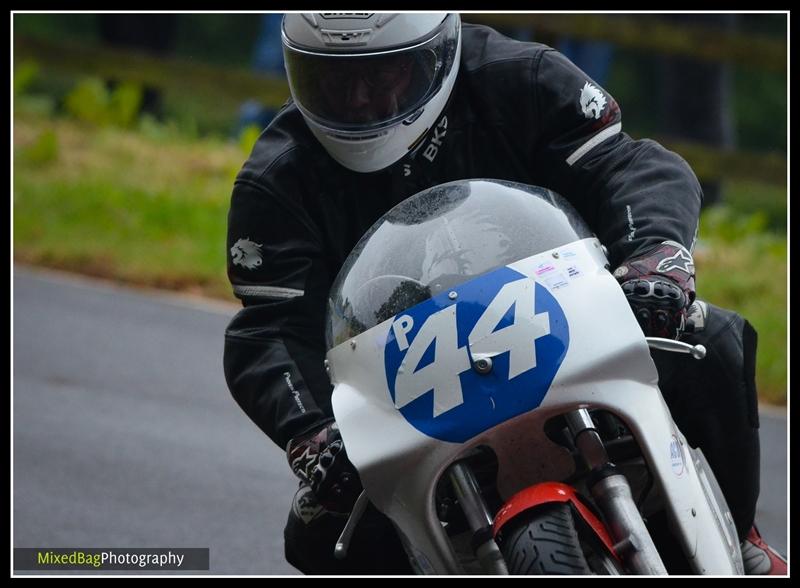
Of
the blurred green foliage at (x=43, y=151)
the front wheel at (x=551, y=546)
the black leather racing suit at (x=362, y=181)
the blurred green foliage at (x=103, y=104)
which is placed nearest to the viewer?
the front wheel at (x=551, y=546)

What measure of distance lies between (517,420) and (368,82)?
1057mm

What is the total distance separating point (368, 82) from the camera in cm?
325

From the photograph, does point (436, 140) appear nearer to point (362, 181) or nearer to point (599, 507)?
point (362, 181)

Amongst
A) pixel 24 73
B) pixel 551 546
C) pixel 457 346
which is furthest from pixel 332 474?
pixel 24 73

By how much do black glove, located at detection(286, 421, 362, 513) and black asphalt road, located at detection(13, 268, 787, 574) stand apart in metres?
1.74

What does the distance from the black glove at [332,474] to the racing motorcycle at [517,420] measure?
0.05 meters

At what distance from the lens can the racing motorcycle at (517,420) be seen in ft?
8.24

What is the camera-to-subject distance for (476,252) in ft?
8.86

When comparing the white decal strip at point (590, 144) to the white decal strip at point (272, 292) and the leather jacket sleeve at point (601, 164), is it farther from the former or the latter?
the white decal strip at point (272, 292)

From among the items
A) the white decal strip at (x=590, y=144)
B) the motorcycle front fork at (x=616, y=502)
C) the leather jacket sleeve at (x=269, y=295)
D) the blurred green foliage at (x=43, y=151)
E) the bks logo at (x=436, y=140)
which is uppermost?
the white decal strip at (x=590, y=144)

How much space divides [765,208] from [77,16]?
47.1 feet

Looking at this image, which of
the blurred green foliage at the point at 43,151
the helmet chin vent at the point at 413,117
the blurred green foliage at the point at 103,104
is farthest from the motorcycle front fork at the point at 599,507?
the blurred green foliage at the point at 103,104

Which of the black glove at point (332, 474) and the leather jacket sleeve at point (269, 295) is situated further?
the leather jacket sleeve at point (269, 295)
